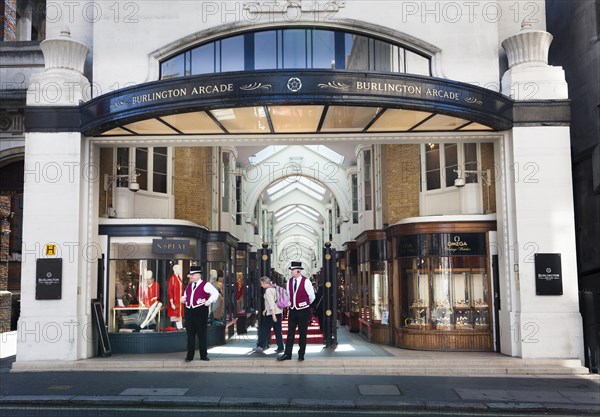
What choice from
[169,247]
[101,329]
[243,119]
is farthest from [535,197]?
[101,329]

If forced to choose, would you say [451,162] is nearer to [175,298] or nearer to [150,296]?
[175,298]

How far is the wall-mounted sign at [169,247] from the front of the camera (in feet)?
47.2

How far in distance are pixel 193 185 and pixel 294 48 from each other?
20.0ft

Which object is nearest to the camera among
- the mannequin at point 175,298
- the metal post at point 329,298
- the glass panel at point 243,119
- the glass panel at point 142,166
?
the glass panel at point 243,119

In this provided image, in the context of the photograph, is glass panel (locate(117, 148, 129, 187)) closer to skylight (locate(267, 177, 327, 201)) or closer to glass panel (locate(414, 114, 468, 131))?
glass panel (locate(414, 114, 468, 131))

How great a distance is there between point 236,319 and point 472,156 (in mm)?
Answer: 9301

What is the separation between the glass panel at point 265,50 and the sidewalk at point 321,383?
594 cm

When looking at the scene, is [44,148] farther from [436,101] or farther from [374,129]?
[436,101]

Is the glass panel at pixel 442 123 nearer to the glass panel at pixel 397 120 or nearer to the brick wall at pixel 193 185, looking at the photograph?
the glass panel at pixel 397 120

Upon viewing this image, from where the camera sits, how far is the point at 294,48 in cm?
1352

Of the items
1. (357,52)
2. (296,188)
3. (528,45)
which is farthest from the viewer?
(296,188)

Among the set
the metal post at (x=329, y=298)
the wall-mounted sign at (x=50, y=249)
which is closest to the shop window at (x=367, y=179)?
the metal post at (x=329, y=298)

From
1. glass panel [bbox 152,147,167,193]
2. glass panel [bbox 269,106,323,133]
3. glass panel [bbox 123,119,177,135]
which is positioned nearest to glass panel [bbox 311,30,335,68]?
glass panel [bbox 269,106,323,133]

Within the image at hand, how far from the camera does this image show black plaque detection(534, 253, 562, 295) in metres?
12.7
